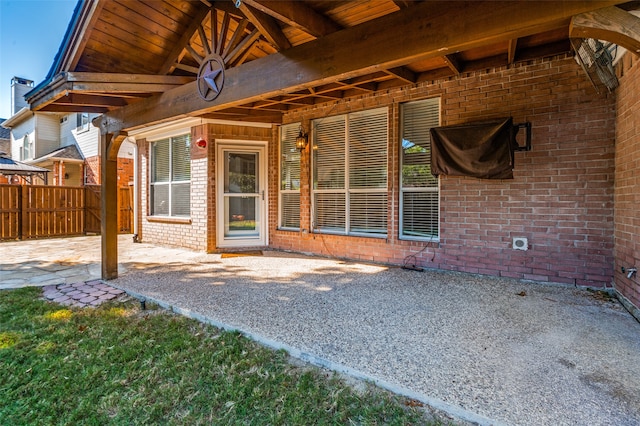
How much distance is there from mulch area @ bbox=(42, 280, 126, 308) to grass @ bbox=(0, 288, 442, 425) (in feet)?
2.11

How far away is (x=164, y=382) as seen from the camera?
209 centimetres

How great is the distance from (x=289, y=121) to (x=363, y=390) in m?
5.73

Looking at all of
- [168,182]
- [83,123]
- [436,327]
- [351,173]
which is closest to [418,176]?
[351,173]

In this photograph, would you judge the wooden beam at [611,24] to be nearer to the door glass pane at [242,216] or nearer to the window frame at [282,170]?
the window frame at [282,170]

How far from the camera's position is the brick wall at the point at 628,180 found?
10.3ft

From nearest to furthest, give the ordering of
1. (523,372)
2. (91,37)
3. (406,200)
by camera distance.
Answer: (523,372)
(91,37)
(406,200)

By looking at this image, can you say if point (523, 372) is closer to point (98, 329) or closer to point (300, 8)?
point (300, 8)

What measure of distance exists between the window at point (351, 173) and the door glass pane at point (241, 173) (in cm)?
149

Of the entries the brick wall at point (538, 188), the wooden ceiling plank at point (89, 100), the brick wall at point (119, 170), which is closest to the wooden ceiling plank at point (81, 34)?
the wooden ceiling plank at point (89, 100)

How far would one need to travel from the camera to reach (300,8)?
8.70 ft

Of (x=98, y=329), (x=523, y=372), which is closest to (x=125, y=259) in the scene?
(x=98, y=329)

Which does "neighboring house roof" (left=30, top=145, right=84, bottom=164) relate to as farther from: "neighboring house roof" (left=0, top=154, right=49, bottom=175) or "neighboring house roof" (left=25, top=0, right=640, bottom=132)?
"neighboring house roof" (left=25, top=0, right=640, bottom=132)

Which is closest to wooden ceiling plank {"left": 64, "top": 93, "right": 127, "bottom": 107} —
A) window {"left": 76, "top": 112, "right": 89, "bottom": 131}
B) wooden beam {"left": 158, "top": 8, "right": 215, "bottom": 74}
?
wooden beam {"left": 158, "top": 8, "right": 215, "bottom": 74}

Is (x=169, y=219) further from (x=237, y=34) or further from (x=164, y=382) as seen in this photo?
(x=164, y=382)
